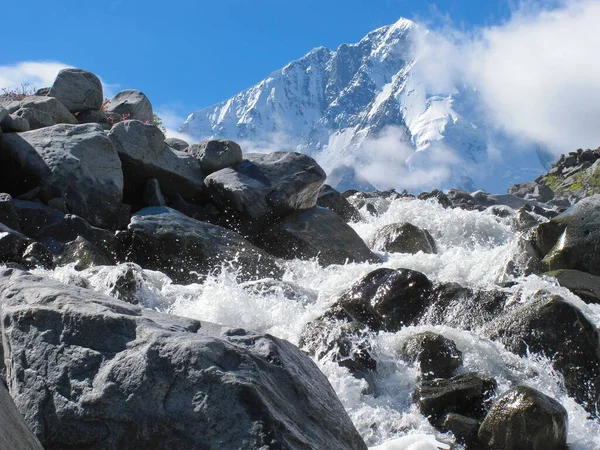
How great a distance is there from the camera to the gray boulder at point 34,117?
19.9 metres

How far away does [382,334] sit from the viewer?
1062 cm

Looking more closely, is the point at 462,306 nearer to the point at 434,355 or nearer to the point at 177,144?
the point at 434,355

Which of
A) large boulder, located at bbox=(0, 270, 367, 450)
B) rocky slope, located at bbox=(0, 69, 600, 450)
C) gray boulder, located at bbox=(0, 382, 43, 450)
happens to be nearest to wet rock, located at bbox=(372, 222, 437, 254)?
rocky slope, located at bbox=(0, 69, 600, 450)

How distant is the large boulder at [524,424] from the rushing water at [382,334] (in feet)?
1.33

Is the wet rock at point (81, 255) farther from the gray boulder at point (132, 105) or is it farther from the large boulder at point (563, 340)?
the gray boulder at point (132, 105)

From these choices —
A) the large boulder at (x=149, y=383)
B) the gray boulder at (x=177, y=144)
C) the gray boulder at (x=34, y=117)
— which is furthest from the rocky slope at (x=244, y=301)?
the gray boulder at (x=34, y=117)

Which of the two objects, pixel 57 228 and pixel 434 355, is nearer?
pixel 434 355

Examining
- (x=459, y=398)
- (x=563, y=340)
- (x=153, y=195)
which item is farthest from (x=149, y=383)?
(x=153, y=195)

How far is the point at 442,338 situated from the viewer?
990 centimetres

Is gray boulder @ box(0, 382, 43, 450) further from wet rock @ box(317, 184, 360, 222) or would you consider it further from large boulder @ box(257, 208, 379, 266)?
wet rock @ box(317, 184, 360, 222)

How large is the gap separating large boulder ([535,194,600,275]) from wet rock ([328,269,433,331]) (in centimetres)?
343

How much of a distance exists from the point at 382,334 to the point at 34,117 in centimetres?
1354

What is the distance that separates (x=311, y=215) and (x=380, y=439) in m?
11.5

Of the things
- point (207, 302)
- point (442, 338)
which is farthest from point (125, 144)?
point (442, 338)
